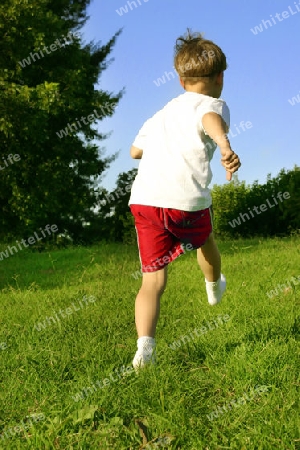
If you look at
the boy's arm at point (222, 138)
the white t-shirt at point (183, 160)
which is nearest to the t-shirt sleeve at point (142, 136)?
the white t-shirt at point (183, 160)

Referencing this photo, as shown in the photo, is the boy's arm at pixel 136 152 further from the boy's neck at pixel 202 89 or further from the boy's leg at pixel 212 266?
the boy's leg at pixel 212 266

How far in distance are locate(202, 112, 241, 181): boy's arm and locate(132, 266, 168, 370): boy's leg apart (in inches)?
33.9

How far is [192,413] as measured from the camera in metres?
2.83

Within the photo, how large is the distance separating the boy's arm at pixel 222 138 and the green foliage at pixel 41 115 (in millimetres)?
13319

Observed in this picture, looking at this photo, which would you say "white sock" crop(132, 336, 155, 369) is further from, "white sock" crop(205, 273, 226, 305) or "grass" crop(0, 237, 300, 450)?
"white sock" crop(205, 273, 226, 305)

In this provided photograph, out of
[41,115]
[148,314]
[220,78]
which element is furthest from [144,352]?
[41,115]

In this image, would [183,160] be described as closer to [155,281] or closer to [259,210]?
[155,281]

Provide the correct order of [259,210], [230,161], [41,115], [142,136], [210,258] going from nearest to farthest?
[230,161], [142,136], [210,258], [259,210], [41,115]

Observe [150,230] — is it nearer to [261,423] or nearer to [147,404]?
[147,404]

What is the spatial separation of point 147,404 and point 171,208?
4.01 feet

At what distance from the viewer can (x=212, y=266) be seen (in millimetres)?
Answer: 4234

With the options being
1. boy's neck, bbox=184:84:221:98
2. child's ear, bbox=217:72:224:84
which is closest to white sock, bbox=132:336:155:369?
boy's neck, bbox=184:84:221:98

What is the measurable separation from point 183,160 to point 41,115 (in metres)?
13.3

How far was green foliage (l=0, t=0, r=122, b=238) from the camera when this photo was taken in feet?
53.5
